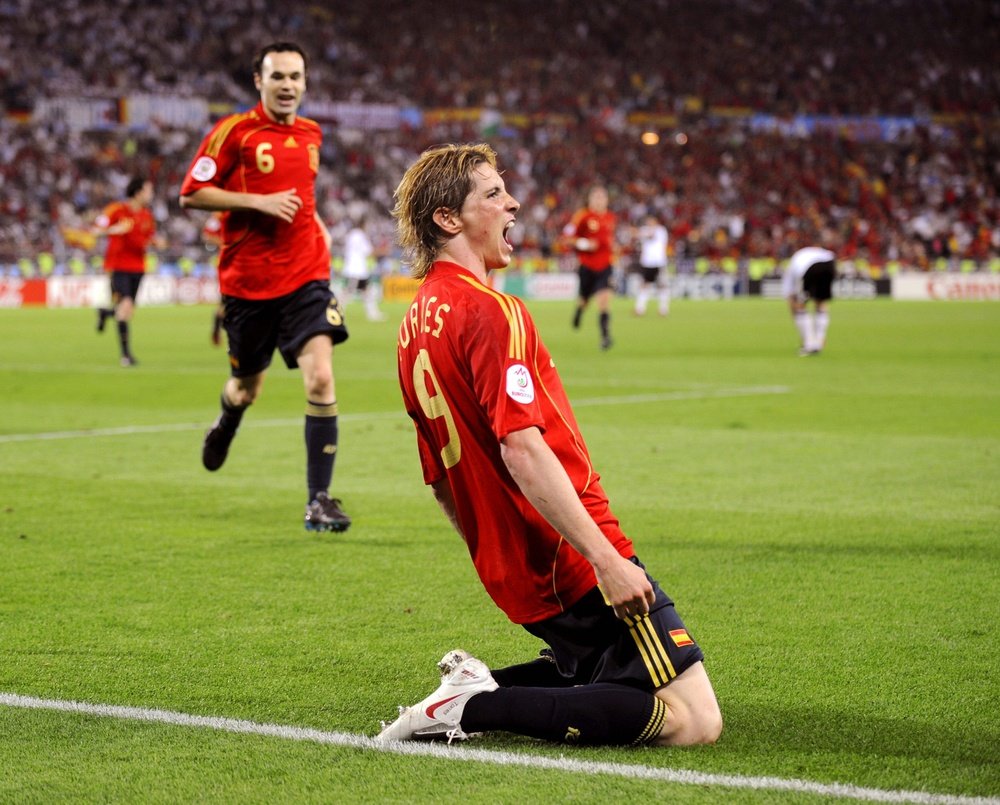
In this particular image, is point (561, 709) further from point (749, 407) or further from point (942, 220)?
point (942, 220)

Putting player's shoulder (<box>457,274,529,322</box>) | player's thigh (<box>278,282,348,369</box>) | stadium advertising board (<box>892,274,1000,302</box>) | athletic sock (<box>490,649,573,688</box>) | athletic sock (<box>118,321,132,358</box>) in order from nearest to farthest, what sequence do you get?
player's shoulder (<box>457,274,529,322</box>)
athletic sock (<box>490,649,573,688</box>)
player's thigh (<box>278,282,348,369</box>)
athletic sock (<box>118,321,132,358</box>)
stadium advertising board (<box>892,274,1000,302</box>)

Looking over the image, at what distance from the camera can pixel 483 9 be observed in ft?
188

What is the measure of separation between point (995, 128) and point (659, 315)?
110ft

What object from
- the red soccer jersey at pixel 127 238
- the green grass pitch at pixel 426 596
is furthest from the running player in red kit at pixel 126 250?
the green grass pitch at pixel 426 596

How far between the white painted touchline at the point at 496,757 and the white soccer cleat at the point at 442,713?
3 cm

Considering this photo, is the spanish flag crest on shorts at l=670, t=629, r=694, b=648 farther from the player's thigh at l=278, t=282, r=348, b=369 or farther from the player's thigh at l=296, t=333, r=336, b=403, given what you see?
the player's thigh at l=278, t=282, r=348, b=369

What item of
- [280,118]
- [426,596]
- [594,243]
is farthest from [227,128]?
[594,243]

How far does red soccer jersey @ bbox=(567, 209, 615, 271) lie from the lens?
22.9m

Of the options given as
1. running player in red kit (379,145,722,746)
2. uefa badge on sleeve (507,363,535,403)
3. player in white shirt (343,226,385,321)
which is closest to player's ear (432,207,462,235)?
running player in red kit (379,145,722,746)

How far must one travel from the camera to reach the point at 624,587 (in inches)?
141

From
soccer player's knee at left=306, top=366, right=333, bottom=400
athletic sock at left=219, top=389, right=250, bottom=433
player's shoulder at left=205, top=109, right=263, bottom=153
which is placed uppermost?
player's shoulder at left=205, top=109, right=263, bottom=153

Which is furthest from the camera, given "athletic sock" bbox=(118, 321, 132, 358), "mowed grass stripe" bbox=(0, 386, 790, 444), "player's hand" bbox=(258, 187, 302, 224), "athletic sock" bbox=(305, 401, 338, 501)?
"athletic sock" bbox=(118, 321, 132, 358)

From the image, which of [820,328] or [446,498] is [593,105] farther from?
[446,498]

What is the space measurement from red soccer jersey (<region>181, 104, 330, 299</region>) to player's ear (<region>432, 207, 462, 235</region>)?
4153 millimetres
